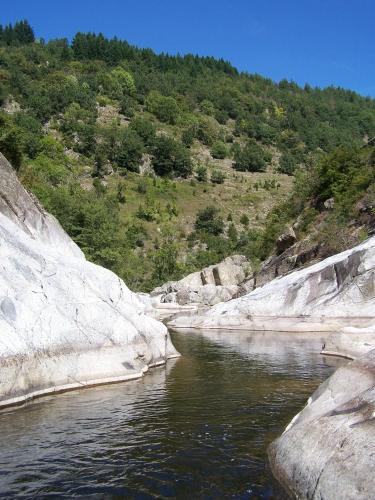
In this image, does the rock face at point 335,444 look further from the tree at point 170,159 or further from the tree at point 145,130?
the tree at point 145,130

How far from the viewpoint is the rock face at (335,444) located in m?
8.02

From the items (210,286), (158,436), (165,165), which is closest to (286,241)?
(210,286)

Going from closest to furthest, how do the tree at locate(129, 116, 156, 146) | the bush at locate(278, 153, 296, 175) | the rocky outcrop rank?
1. the rocky outcrop
2. the tree at locate(129, 116, 156, 146)
3. the bush at locate(278, 153, 296, 175)

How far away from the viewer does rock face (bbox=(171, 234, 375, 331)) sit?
37344mm

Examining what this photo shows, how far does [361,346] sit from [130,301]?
11780 millimetres

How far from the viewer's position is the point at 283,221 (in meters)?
76.9

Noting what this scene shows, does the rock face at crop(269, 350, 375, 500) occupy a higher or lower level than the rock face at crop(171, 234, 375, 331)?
lower

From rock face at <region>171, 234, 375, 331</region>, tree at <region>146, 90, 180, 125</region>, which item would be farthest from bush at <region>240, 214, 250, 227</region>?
rock face at <region>171, 234, 375, 331</region>

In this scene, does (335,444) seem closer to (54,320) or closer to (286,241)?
(54,320)

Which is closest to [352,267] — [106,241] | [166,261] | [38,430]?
[38,430]

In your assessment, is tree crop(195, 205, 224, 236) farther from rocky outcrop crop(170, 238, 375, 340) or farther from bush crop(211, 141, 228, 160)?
rocky outcrop crop(170, 238, 375, 340)

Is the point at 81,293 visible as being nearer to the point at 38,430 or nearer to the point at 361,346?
the point at 38,430

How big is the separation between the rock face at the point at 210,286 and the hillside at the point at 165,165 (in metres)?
3.84

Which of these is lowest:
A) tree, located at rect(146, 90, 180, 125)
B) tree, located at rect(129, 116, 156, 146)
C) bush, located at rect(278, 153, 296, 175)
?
bush, located at rect(278, 153, 296, 175)
